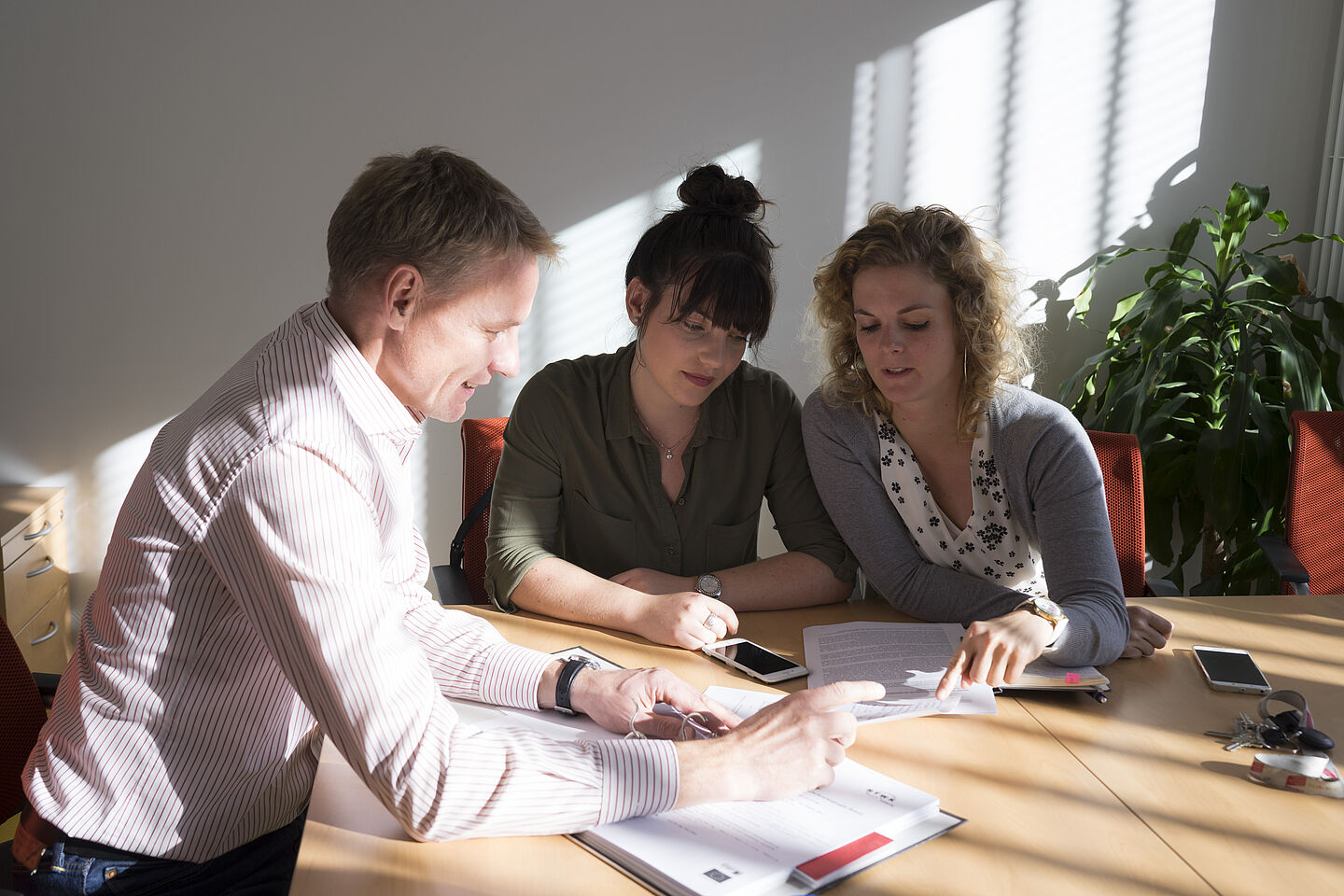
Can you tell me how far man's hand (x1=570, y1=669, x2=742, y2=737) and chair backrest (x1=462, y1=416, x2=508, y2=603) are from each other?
3.27 feet

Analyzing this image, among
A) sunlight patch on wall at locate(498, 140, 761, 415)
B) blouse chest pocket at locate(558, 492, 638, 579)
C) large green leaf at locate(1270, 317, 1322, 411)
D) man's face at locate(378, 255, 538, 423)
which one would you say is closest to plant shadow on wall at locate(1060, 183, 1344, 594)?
large green leaf at locate(1270, 317, 1322, 411)

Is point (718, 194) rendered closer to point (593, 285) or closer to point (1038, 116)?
point (593, 285)

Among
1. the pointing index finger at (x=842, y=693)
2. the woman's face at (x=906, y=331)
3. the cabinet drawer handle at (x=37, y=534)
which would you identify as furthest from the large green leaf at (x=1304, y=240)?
the cabinet drawer handle at (x=37, y=534)

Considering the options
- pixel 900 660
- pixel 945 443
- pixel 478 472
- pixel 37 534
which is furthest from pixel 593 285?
pixel 900 660

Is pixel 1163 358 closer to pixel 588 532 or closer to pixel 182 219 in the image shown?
pixel 588 532

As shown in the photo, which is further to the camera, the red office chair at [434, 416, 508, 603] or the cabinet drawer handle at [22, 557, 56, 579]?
the cabinet drawer handle at [22, 557, 56, 579]

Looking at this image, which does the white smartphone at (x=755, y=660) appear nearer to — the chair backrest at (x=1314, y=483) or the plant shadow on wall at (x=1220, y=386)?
the chair backrest at (x=1314, y=483)

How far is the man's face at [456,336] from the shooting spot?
1.14 meters

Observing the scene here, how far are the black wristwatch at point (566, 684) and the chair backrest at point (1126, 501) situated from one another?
132 centimetres

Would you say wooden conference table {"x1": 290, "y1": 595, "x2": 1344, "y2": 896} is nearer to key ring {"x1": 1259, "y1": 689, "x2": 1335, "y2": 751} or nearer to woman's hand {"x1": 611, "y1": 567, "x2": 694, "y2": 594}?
key ring {"x1": 1259, "y1": 689, "x2": 1335, "y2": 751}

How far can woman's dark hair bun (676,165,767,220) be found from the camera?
1.89 metres

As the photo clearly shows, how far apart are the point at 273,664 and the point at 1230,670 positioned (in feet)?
4.49

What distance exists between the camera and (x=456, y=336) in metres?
1.16

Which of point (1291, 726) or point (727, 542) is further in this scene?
point (727, 542)
